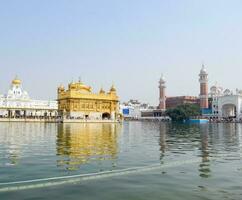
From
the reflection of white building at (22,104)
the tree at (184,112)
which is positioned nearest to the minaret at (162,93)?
the tree at (184,112)

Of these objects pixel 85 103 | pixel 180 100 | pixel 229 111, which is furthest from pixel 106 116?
pixel 180 100

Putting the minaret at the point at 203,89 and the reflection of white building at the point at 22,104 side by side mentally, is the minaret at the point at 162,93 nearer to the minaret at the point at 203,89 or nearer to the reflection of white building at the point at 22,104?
the minaret at the point at 203,89

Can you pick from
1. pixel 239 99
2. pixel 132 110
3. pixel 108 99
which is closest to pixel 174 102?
pixel 132 110

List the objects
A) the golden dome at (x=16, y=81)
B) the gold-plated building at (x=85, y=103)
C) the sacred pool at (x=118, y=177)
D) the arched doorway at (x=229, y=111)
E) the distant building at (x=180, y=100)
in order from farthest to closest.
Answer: the distant building at (x=180, y=100) < the arched doorway at (x=229, y=111) < the golden dome at (x=16, y=81) < the gold-plated building at (x=85, y=103) < the sacred pool at (x=118, y=177)

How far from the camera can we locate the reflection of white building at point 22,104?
87.4 meters

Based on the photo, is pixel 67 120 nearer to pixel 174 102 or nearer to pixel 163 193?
pixel 163 193

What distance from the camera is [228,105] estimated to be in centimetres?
12369

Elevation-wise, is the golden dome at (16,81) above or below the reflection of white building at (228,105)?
above

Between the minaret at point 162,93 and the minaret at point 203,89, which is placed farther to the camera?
the minaret at point 162,93

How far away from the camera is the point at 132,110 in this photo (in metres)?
152

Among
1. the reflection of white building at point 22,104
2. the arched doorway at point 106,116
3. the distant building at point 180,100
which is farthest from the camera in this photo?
the distant building at point 180,100

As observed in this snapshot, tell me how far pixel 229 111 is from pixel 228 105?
162 inches

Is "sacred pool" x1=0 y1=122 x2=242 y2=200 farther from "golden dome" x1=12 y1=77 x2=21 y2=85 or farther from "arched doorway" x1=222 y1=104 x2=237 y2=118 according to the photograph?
"arched doorway" x1=222 y1=104 x2=237 y2=118

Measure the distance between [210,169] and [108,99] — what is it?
72042mm
